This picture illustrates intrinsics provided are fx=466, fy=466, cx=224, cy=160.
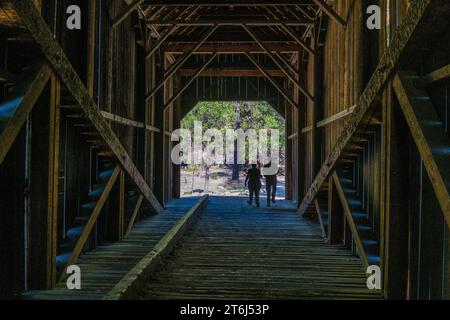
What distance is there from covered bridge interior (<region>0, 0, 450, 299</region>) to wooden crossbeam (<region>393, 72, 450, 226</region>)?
0.01m

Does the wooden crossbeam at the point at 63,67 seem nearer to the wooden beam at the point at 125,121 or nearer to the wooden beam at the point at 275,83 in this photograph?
the wooden beam at the point at 125,121

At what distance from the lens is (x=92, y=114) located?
5.95 metres

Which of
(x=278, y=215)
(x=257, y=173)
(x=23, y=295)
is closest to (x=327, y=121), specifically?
(x=278, y=215)

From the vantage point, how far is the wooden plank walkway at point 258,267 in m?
5.16

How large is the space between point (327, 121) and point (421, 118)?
6.76m

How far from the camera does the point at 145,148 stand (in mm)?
12039

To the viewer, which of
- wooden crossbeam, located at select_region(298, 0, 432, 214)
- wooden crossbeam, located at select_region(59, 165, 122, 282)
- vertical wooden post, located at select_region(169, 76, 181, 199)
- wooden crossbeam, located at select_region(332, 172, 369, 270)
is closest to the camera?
wooden crossbeam, located at select_region(298, 0, 432, 214)

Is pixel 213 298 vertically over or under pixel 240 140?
under

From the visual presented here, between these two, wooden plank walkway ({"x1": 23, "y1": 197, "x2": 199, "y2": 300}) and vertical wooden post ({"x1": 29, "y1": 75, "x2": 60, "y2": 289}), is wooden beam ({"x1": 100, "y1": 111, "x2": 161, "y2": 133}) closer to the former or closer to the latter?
wooden plank walkway ({"x1": 23, "y1": 197, "x2": 199, "y2": 300})

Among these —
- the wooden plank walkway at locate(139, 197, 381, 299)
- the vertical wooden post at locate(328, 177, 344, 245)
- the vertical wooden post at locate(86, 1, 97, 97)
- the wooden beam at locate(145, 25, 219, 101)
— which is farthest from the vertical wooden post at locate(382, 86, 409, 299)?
the wooden beam at locate(145, 25, 219, 101)

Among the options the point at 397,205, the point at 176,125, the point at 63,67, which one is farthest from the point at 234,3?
the point at 397,205

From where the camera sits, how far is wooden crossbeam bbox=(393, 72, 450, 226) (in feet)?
10.8

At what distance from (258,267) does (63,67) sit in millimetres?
3604
